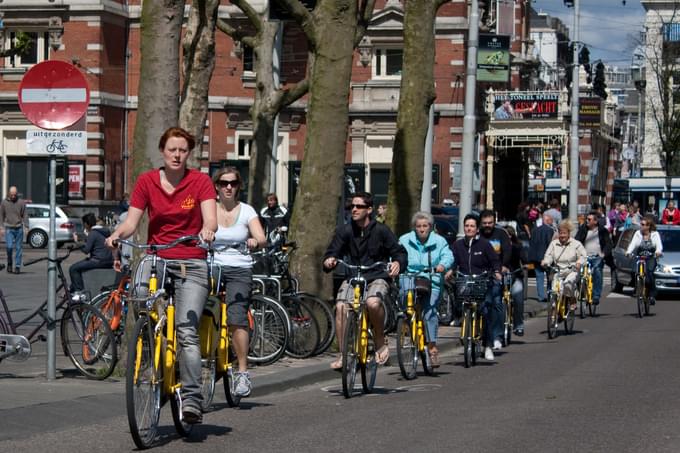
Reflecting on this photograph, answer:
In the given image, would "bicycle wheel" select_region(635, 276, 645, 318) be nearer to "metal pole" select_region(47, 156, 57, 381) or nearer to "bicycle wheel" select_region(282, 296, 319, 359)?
"bicycle wheel" select_region(282, 296, 319, 359)

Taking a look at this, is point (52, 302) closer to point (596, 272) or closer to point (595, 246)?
point (595, 246)

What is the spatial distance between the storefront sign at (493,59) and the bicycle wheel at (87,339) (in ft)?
56.4

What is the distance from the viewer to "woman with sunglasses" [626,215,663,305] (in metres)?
26.1

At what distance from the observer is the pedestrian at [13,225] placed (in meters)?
32.2

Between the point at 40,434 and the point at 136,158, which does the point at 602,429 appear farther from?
the point at 136,158

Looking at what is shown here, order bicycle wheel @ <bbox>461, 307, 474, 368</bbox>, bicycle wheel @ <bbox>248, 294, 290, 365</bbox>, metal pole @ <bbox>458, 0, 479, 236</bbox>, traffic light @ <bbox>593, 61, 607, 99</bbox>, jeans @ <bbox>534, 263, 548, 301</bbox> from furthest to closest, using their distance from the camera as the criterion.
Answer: traffic light @ <bbox>593, 61, 607, 99</bbox>
jeans @ <bbox>534, 263, 548, 301</bbox>
metal pole @ <bbox>458, 0, 479, 236</bbox>
bicycle wheel @ <bbox>461, 307, 474, 368</bbox>
bicycle wheel @ <bbox>248, 294, 290, 365</bbox>

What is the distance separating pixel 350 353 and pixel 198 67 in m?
11.6

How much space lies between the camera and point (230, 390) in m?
11.6

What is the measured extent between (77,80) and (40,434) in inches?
156

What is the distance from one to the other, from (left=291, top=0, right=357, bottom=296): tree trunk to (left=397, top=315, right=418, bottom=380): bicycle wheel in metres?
2.75

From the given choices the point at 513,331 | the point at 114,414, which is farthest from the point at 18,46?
the point at 114,414

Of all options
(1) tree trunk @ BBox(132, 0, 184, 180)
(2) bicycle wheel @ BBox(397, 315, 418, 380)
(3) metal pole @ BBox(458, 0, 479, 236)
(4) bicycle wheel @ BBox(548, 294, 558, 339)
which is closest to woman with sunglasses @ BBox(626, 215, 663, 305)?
(3) metal pole @ BBox(458, 0, 479, 236)

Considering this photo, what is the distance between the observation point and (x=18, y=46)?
24.2 m

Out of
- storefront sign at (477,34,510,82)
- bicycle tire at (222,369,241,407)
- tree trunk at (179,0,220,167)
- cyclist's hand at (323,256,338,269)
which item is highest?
storefront sign at (477,34,510,82)
